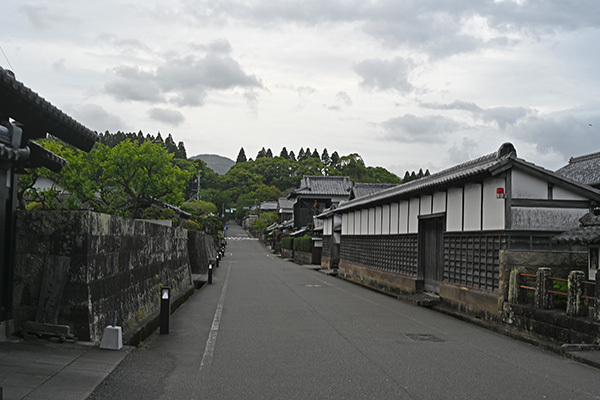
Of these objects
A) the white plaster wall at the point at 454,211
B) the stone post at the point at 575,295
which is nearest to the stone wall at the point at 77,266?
the stone post at the point at 575,295

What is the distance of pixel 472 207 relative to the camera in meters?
16.5

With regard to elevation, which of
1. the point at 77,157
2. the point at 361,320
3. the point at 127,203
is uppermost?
the point at 77,157

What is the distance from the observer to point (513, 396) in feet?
23.3

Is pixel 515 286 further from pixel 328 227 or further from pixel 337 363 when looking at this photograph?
pixel 328 227

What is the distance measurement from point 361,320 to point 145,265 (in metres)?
5.78

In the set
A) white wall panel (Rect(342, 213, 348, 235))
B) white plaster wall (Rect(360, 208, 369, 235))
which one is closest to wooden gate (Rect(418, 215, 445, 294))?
white plaster wall (Rect(360, 208, 369, 235))

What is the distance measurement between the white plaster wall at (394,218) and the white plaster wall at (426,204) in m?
3.68

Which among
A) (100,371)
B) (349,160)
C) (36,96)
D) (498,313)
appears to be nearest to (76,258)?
(100,371)

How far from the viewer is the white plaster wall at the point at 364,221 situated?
104 feet

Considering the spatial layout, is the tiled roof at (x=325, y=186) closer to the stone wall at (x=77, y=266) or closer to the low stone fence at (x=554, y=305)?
the low stone fence at (x=554, y=305)

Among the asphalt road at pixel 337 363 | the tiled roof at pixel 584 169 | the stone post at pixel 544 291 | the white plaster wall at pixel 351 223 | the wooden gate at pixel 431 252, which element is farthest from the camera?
the white plaster wall at pixel 351 223

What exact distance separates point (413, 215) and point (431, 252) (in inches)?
90.7

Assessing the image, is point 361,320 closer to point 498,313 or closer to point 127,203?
point 498,313

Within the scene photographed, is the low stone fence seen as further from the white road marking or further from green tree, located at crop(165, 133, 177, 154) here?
green tree, located at crop(165, 133, 177, 154)
